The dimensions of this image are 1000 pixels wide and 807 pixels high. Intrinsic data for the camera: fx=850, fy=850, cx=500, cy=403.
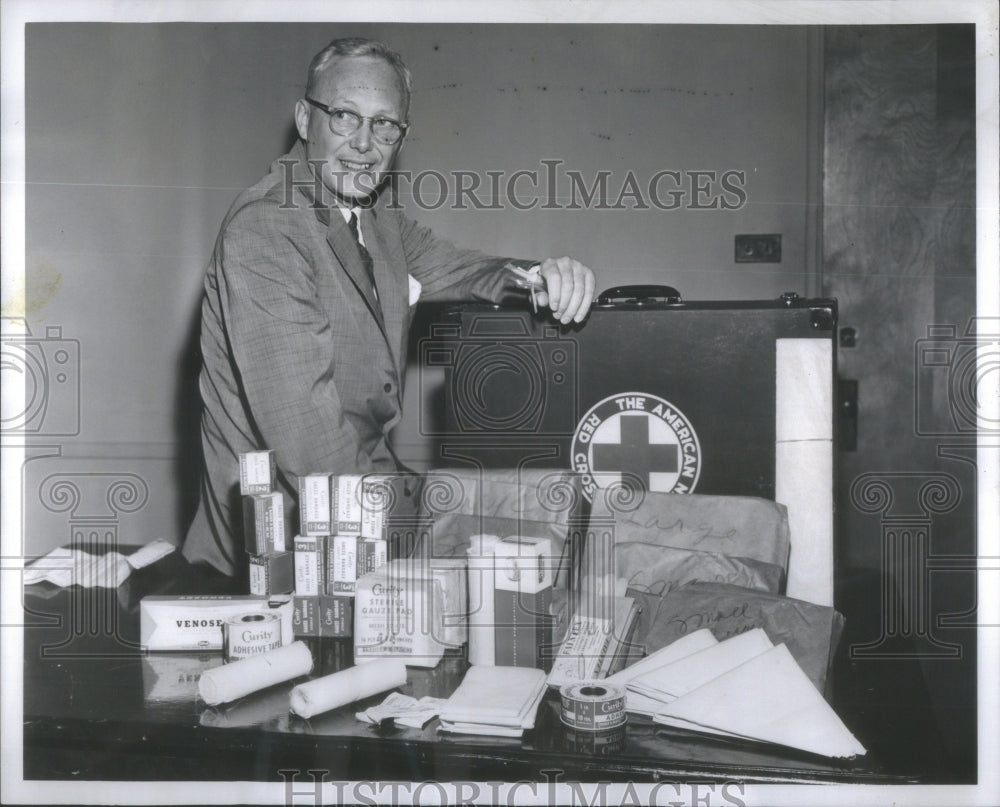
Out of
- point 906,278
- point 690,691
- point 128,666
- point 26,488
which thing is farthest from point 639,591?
point 906,278

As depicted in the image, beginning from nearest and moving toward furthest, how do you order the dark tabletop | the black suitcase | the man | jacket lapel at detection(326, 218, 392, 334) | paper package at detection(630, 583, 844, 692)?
the dark tabletop < paper package at detection(630, 583, 844, 692) < the black suitcase < the man < jacket lapel at detection(326, 218, 392, 334)

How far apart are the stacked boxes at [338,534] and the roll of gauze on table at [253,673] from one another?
0.38 feet

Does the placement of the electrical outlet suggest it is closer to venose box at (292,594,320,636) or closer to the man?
the man

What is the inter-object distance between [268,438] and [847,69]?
4.67ft

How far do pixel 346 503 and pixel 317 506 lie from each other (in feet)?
0.12

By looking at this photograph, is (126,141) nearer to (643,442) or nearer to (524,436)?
(524,436)

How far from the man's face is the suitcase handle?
0.52 m

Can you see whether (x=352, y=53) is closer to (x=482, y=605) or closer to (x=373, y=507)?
(x=373, y=507)

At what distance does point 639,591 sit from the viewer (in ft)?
3.38

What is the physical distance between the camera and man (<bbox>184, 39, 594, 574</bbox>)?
1354 mm

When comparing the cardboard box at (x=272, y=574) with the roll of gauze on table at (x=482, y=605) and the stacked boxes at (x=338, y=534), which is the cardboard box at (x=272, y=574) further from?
the roll of gauze on table at (x=482, y=605)

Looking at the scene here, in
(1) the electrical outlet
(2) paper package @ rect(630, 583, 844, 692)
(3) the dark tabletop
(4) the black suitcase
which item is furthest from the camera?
(1) the electrical outlet

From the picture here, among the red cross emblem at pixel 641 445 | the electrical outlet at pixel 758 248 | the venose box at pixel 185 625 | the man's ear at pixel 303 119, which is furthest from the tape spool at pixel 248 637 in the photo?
the electrical outlet at pixel 758 248

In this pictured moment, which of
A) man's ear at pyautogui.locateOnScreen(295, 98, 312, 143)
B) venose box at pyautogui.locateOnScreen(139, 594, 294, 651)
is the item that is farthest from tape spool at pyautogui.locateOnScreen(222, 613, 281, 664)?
man's ear at pyautogui.locateOnScreen(295, 98, 312, 143)
